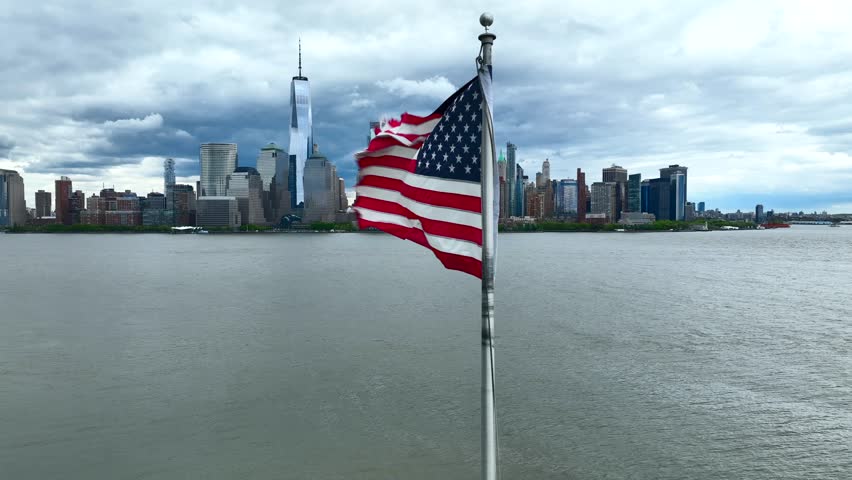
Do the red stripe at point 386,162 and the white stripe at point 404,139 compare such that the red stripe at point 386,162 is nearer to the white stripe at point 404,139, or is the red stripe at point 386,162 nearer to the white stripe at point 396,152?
the white stripe at point 396,152

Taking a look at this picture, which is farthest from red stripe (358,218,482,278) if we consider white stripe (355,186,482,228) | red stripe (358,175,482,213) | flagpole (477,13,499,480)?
red stripe (358,175,482,213)

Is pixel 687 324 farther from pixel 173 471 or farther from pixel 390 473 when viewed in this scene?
pixel 173 471

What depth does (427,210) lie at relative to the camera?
8172 mm

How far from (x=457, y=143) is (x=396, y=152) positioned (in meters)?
1.00

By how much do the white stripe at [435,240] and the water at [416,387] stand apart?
833 cm

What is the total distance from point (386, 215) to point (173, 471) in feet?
33.8

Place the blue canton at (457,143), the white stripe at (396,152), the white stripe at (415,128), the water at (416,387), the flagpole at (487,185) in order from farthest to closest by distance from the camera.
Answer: the water at (416,387), the white stripe at (396,152), the white stripe at (415,128), the blue canton at (457,143), the flagpole at (487,185)

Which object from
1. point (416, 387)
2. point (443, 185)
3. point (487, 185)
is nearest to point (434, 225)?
point (443, 185)

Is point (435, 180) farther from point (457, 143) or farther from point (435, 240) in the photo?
point (435, 240)

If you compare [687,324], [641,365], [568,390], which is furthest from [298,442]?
[687,324]

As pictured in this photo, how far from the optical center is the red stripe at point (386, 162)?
8492 millimetres

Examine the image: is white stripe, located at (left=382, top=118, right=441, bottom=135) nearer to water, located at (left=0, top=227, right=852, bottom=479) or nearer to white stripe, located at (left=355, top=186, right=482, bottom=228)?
white stripe, located at (left=355, top=186, right=482, bottom=228)

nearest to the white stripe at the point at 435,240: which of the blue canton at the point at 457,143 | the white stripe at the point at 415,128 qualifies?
the blue canton at the point at 457,143

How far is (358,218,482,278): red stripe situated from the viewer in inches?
316
